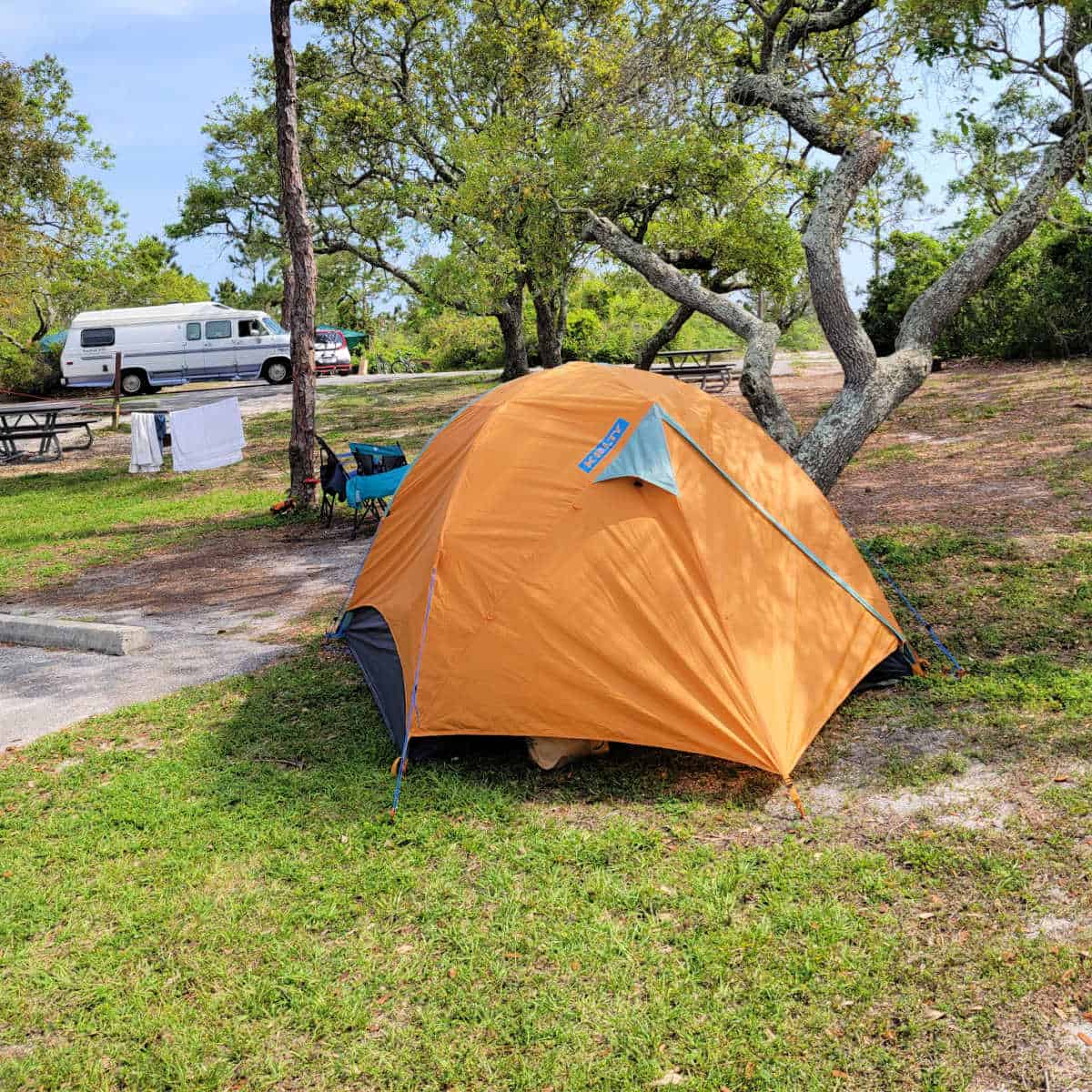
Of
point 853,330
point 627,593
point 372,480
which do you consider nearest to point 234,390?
point 372,480

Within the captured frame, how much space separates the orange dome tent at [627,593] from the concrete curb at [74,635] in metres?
2.55

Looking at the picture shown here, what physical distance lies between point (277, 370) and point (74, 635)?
18.5m

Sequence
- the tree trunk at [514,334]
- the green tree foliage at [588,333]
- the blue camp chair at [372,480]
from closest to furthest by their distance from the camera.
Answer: the blue camp chair at [372,480]
the tree trunk at [514,334]
the green tree foliage at [588,333]

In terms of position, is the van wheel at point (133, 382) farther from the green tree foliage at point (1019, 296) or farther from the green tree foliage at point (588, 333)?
the green tree foliage at point (1019, 296)

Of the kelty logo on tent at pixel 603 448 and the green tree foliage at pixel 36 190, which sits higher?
the green tree foliage at pixel 36 190

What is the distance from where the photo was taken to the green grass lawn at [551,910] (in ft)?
9.86

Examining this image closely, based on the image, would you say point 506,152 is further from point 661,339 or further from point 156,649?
point 156,649

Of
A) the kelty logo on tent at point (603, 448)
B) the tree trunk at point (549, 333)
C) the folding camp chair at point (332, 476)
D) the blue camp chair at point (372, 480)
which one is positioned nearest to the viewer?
the kelty logo on tent at point (603, 448)

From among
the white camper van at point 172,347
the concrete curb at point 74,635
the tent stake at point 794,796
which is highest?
the white camper van at point 172,347

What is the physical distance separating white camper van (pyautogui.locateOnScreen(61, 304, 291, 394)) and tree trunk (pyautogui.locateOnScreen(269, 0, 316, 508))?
1363cm

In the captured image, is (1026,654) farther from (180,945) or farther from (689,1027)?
(180,945)

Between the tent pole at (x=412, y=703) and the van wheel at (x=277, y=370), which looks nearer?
the tent pole at (x=412, y=703)

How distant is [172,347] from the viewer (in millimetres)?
24062

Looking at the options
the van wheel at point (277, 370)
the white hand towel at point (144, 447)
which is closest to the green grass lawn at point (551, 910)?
the white hand towel at point (144, 447)
